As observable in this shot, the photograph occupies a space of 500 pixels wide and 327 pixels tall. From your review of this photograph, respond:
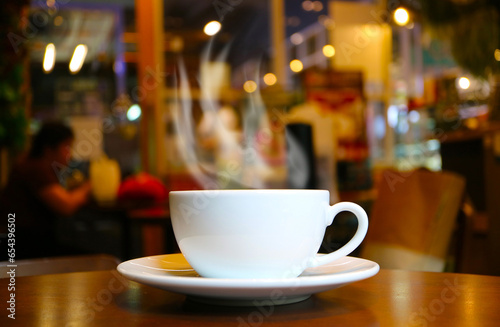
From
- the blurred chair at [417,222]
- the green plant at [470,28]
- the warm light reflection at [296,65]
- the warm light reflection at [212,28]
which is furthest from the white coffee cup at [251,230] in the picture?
the warm light reflection at [296,65]

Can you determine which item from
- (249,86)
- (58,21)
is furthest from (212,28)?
(58,21)

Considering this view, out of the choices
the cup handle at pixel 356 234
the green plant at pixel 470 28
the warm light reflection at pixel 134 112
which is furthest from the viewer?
the warm light reflection at pixel 134 112

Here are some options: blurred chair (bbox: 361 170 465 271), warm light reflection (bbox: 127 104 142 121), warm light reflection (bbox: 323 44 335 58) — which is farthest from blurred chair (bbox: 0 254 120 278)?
warm light reflection (bbox: 323 44 335 58)

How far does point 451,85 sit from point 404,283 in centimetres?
291

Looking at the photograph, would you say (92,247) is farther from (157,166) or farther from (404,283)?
(404,283)

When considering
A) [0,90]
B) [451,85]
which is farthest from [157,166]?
[451,85]

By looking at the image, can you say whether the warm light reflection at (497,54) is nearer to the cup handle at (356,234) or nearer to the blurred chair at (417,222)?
the blurred chair at (417,222)

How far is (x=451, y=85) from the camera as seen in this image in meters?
3.29

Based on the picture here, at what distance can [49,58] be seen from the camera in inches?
157

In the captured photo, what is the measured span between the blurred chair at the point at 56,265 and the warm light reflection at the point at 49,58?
3.21 meters

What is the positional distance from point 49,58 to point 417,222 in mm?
3139

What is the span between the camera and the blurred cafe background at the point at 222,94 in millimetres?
3049

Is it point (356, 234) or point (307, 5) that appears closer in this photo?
point (356, 234)

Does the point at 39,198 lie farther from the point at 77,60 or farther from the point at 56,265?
the point at 56,265
